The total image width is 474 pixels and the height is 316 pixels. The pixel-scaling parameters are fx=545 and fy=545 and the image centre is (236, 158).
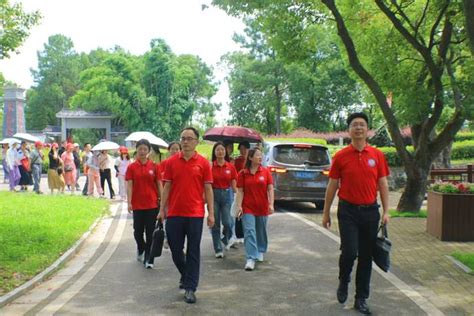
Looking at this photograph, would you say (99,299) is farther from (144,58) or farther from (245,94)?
(245,94)

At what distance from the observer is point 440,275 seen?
7.10 metres

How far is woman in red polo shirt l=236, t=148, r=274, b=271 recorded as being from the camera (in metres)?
7.51

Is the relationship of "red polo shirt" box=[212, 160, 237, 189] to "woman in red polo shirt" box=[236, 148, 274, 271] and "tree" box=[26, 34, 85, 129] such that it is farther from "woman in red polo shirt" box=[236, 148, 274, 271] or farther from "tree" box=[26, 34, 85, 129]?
"tree" box=[26, 34, 85, 129]

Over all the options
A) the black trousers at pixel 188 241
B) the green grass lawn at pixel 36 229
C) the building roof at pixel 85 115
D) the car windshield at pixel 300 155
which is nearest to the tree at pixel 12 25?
the green grass lawn at pixel 36 229

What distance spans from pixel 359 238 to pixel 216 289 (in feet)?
6.06

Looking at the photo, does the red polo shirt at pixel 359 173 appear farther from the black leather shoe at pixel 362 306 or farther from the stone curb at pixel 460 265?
the stone curb at pixel 460 265

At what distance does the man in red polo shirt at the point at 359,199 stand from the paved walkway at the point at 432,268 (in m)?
0.99

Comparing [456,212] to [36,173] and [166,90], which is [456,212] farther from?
[166,90]

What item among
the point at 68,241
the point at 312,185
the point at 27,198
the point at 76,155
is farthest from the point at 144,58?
the point at 68,241

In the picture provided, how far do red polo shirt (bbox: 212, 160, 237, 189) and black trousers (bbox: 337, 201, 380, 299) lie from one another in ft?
10.1

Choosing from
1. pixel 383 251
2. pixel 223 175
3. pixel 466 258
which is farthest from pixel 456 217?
pixel 383 251

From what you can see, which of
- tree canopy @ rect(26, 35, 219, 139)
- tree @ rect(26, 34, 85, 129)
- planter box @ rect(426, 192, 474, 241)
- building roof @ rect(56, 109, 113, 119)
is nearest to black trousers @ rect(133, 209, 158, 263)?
planter box @ rect(426, 192, 474, 241)

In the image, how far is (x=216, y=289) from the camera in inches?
251

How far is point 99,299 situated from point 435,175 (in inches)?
460
